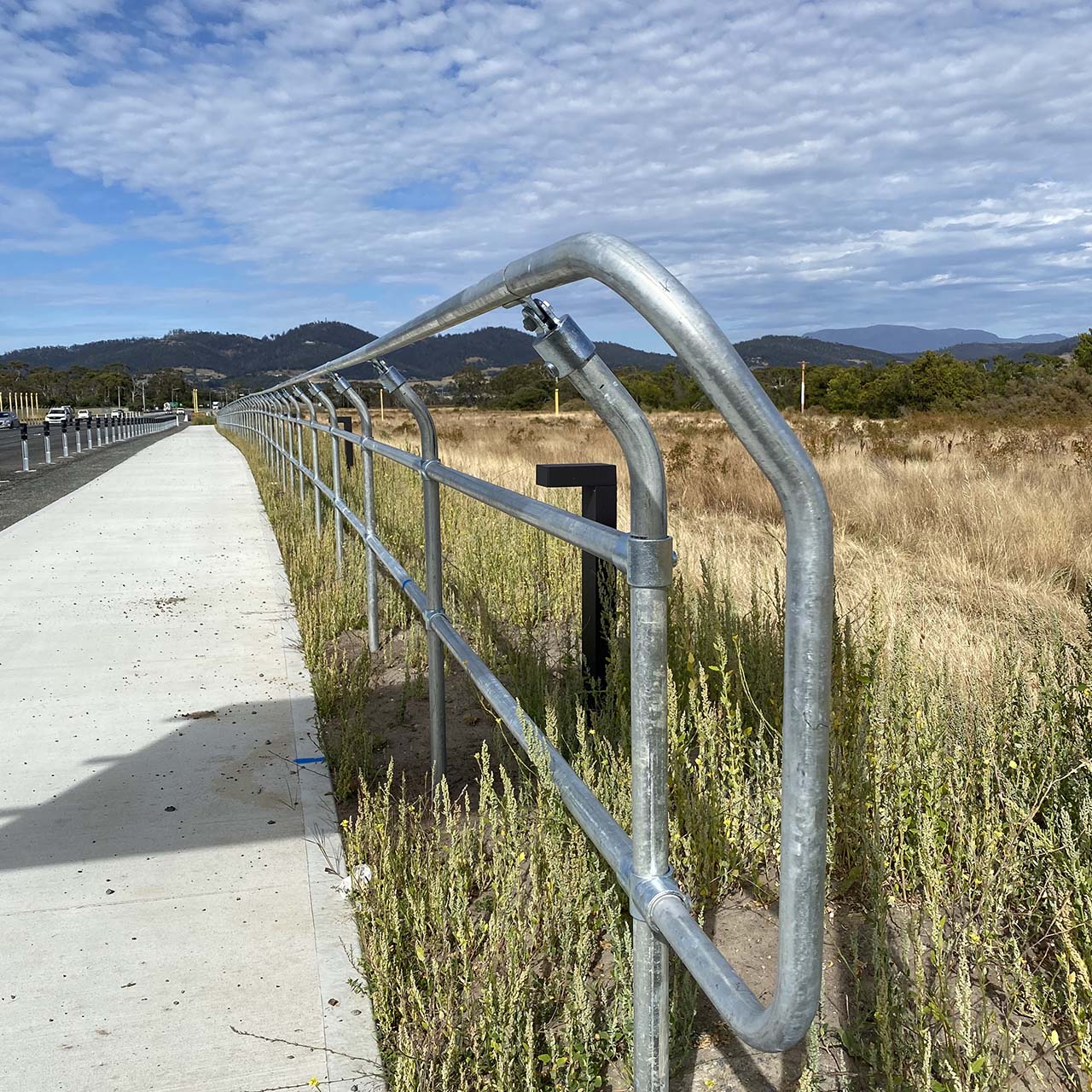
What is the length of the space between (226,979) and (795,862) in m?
1.87

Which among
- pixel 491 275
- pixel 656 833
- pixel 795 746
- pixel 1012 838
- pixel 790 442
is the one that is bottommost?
pixel 1012 838

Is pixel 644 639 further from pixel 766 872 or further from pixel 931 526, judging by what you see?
pixel 931 526

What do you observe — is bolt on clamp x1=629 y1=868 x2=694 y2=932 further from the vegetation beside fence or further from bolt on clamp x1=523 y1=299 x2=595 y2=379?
bolt on clamp x1=523 y1=299 x2=595 y2=379

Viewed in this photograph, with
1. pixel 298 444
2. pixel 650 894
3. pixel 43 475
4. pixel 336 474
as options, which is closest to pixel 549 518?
pixel 650 894

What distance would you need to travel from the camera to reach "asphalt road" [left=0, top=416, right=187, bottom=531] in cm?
1244

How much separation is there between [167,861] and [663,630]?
90.6 inches

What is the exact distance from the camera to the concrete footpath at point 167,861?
7.44ft

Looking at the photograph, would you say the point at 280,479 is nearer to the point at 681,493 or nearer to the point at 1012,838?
the point at 681,493

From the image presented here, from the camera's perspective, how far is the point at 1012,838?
89.5 inches

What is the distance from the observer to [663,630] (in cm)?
138

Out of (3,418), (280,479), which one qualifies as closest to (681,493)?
(280,479)

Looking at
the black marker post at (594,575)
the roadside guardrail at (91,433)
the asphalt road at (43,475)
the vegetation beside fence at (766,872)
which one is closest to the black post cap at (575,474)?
the black marker post at (594,575)

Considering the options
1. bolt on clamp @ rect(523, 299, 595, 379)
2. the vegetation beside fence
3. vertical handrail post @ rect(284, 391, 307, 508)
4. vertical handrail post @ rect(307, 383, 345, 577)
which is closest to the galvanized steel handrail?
bolt on clamp @ rect(523, 299, 595, 379)

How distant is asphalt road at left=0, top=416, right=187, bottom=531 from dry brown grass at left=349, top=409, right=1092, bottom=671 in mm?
5293
